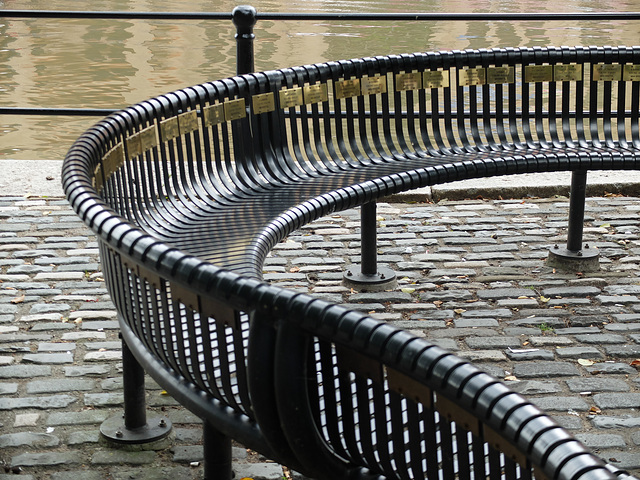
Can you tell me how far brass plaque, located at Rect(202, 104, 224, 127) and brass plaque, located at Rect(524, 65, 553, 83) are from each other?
171cm

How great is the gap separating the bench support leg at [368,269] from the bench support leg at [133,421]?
1622 mm

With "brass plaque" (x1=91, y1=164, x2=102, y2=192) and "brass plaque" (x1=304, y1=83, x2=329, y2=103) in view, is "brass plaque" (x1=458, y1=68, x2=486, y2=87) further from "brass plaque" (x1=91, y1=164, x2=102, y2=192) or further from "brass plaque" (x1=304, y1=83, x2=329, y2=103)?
"brass plaque" (x1=91, y1=164, x2=102, y2=192)

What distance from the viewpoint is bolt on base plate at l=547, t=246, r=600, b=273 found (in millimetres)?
5070

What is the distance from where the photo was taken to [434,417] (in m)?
1.92

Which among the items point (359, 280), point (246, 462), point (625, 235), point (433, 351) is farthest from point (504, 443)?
point (625, 235)

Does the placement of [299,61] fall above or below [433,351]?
below

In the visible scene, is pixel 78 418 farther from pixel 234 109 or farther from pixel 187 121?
pixel 234 109

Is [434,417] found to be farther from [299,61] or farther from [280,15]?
[299,61]

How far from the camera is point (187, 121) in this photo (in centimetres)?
390

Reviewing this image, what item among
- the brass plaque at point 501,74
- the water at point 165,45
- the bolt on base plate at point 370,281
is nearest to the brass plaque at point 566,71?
the brass plaque at point 501,74

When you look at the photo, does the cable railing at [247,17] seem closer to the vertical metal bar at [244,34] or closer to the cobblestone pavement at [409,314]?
the vertical metal bar at [244,34]

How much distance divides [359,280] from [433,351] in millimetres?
3115

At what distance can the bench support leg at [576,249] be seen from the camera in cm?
503

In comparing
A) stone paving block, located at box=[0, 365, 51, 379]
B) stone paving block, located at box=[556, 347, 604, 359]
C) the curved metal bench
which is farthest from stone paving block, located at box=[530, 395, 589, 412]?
stone paving block, located at box=[0, 365, 51, 379]
